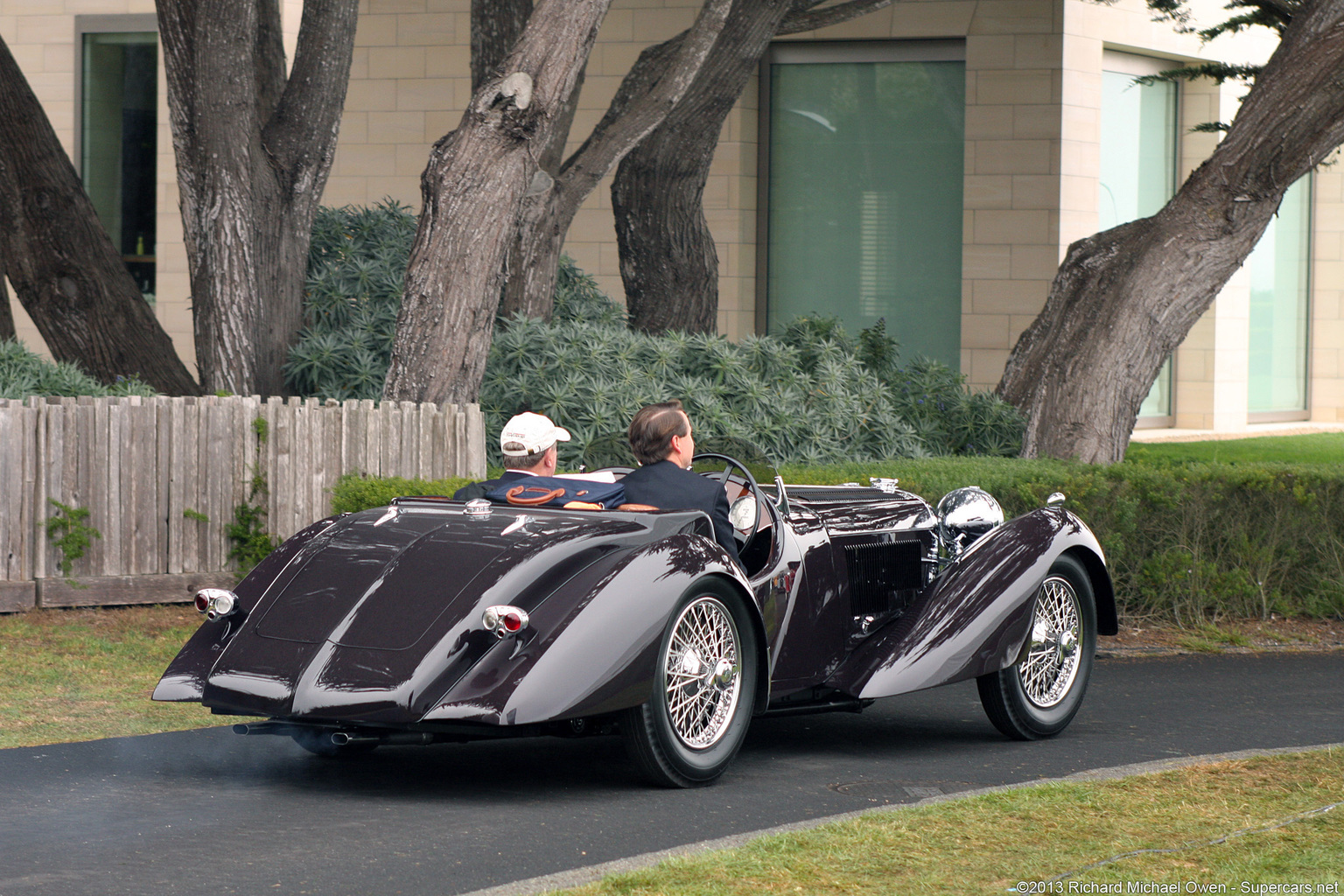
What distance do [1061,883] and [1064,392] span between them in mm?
9100

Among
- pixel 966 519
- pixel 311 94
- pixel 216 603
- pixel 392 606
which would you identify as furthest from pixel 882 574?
pixel 311 94

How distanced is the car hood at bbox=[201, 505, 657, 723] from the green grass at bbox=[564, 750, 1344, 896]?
3.71ft

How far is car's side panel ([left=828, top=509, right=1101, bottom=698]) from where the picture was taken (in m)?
6.38

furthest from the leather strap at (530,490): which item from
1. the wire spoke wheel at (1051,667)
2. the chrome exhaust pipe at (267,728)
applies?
the wire spoke wheel at (1051,667)

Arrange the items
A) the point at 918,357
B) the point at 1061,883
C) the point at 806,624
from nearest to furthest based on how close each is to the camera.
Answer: the point at 1061,883
the point at 806,624
the point at 918,357

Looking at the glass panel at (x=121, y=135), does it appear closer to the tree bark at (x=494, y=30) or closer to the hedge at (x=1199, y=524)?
the tree bark at (x=494, y=30)

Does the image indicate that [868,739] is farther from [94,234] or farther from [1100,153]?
[1100,153]

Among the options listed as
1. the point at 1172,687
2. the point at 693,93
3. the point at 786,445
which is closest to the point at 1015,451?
the point at 786,445

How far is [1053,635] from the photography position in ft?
22.9

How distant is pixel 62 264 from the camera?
12906mm

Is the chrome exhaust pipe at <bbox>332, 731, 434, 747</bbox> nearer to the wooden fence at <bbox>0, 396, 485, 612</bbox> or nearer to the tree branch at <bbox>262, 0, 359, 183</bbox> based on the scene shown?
the wooden fence at <bbox>0, 396, 485, 612</bbox>

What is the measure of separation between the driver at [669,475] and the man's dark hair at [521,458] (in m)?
0.34

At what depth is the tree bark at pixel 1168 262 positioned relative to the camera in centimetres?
1205

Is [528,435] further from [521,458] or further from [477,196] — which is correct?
[477,196]
